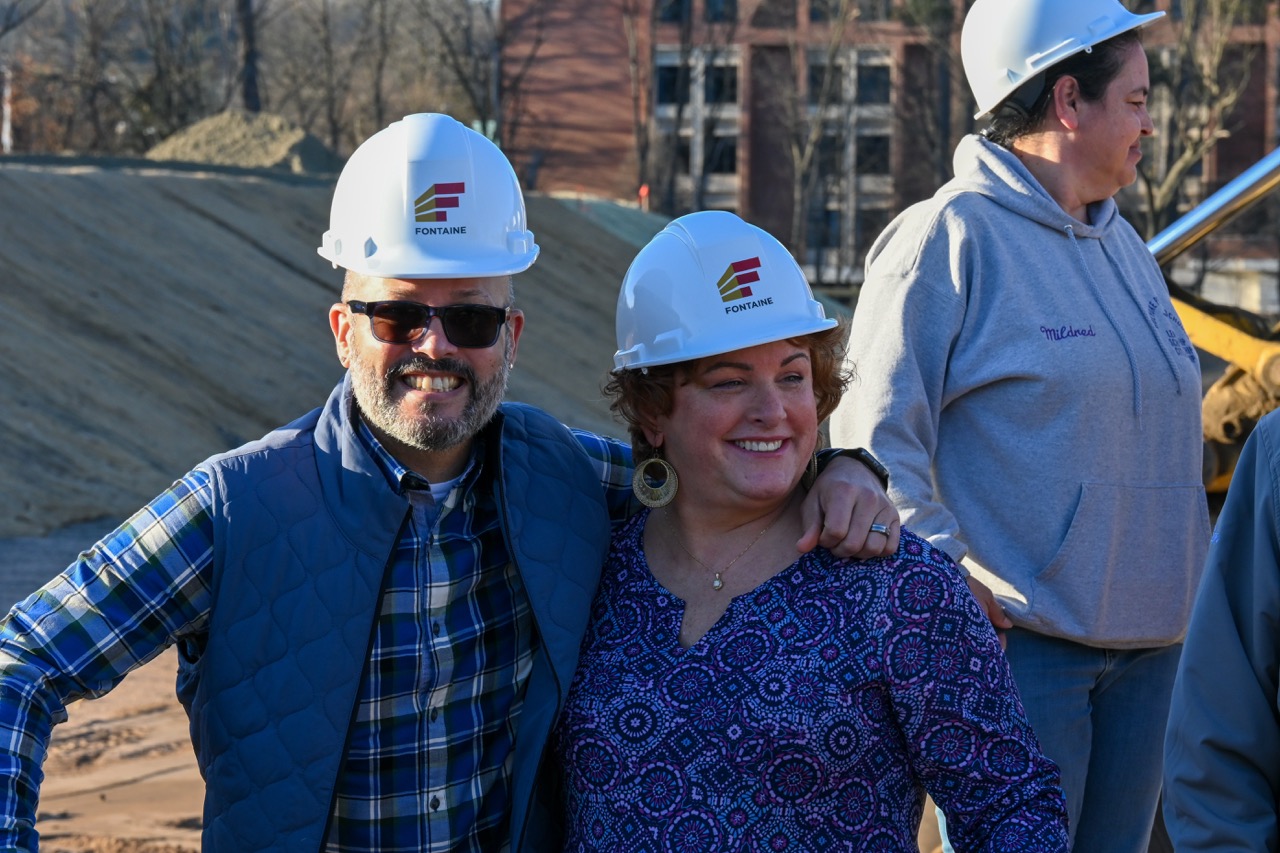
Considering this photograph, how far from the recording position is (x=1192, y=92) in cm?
3706

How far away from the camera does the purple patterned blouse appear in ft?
8.32

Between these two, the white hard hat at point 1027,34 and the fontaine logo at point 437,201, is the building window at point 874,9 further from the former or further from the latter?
the fontaine logo at point 437,201

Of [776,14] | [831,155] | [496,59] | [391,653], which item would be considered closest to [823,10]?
[776,14]

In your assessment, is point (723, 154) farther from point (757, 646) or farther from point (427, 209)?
point (757, 646)

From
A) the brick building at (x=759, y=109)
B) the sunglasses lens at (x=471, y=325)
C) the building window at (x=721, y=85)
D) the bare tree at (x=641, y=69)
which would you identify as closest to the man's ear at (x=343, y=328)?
the sunglasses lens at (x=471, y=325)

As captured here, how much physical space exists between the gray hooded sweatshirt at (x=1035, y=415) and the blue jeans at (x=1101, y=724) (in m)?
0.07

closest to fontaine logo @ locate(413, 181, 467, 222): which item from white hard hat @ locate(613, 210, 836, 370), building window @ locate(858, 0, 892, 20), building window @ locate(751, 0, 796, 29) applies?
white hard hat @ locate(613, 210, 836, 370)

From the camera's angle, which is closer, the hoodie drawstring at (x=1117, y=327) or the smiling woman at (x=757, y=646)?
the smiling woman at (x=757, y=646)

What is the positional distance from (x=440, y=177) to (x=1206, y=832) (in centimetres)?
166

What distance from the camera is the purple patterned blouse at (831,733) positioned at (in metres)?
2.54

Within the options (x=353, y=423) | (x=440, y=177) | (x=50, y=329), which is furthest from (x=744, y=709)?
(x=50, y=329)

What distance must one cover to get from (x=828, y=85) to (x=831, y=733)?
41.1m

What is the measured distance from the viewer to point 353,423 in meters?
2.87

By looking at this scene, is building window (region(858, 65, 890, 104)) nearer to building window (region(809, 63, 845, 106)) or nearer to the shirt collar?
building window (region(809, 63, 845, 106))
